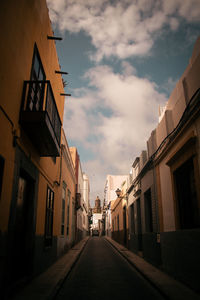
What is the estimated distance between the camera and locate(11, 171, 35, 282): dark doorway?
620cm

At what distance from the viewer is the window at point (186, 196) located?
6.53 metres

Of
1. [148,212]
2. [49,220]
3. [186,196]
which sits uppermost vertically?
[186,196]

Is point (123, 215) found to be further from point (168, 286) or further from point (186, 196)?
point (168, 286)

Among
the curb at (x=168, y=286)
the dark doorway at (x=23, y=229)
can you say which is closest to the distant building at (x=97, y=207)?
the curb at (x=168, y=286)

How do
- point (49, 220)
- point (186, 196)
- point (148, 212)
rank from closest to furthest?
point (186, 196), point (49, 220), point (148, 212)

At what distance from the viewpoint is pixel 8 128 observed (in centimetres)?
491

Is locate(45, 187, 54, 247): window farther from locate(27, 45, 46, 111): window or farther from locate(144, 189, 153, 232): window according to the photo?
locate(144, 189, 153, 232): window

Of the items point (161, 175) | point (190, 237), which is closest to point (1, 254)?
point (190, 237)

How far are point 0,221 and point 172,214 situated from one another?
5232 mm

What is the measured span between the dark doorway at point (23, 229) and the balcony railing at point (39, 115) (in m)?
1.03

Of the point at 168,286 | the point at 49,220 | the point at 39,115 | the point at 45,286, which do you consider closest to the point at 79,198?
the point at 49,220

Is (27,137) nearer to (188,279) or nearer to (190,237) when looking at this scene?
(190,237)

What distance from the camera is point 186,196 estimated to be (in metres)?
7.02

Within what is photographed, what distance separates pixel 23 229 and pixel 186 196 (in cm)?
462
